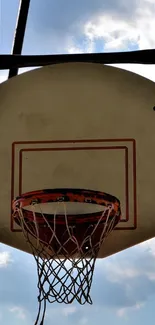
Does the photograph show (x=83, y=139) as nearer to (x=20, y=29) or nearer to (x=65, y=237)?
(x=65, y=237)

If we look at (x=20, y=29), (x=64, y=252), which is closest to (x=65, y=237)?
(x=64, y=252)

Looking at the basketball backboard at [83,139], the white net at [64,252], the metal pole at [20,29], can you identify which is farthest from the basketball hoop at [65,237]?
the metal pole at [20,29]

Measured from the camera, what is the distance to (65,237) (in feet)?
13.1

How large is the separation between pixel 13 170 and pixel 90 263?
75 centimetres

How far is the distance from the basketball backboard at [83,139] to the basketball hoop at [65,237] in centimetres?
22

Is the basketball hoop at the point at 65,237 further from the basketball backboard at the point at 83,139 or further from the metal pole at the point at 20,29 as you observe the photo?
the metal pole at the point at 20,29

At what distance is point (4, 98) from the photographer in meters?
4.48

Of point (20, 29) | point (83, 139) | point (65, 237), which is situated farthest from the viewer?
point (20, 29)

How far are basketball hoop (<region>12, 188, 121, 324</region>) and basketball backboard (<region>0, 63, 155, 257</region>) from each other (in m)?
0.22

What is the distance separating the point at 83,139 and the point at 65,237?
25.7 inches

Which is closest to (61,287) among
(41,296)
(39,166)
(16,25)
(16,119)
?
(41,296)

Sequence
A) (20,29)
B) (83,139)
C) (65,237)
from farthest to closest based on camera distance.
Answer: (20,29) < (83,139) < (65,237)

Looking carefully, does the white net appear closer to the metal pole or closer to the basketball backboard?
the basketball backboard

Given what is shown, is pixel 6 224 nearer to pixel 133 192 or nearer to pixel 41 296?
pixel 41 296
